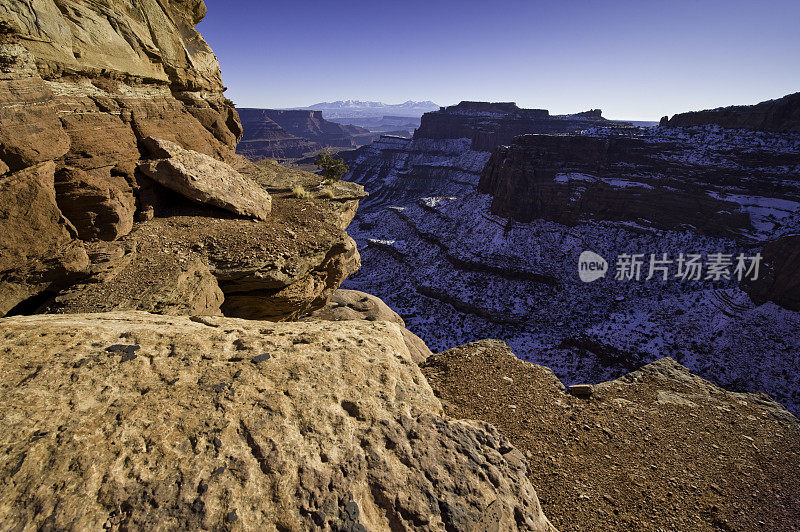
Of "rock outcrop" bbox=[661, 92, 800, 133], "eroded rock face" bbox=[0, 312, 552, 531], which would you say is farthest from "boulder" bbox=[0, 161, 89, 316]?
"rock outcrop" bbox=[661, 92, 800, 133]

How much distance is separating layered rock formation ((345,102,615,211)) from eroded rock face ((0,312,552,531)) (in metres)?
93.1

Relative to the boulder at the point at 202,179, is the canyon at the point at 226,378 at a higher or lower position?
lower

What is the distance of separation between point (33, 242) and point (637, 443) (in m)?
14.2

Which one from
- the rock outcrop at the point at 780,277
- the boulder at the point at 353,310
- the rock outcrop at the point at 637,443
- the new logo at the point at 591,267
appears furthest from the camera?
the new logo at the point at 591,267

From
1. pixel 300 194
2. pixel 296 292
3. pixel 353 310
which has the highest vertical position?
pixel 300 194

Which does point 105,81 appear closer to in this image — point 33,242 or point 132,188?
point 132,188

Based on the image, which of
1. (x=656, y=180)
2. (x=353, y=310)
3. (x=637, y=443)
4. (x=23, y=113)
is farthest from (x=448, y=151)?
(x=23, y=113)

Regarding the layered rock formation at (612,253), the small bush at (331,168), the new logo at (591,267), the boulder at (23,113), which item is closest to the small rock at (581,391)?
the small bush at (331,168)

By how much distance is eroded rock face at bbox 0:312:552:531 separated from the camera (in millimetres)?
3438

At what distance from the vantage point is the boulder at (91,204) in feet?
26.5

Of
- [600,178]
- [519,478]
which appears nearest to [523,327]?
[600,178]

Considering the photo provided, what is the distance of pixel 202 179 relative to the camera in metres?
11.4

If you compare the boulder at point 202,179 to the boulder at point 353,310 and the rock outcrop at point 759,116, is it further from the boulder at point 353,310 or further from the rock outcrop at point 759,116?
the rock outcrop at point 759,116

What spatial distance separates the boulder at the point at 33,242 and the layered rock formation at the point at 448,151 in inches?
3544
